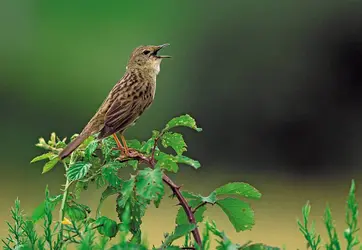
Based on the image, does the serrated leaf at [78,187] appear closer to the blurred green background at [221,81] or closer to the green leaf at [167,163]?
the green leaf at [167,163]

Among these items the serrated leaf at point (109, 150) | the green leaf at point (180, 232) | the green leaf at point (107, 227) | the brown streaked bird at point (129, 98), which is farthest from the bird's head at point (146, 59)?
the green leaf at point (180, 232)

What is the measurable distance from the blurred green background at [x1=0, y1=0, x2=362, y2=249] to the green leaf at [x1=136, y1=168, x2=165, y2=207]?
6.81m

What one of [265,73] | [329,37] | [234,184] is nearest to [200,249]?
[234,184]

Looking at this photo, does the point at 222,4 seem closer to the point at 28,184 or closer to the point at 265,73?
the point at 265,73

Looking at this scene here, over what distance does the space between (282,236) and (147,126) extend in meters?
1.35

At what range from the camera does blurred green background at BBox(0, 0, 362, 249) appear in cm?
897

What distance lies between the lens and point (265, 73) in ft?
29.9

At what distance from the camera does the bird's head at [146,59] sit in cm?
287

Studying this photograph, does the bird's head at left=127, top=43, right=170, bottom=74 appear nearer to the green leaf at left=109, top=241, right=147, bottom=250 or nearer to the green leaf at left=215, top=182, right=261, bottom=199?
the green leaf at left=215, top=182, right=261, bottom=199

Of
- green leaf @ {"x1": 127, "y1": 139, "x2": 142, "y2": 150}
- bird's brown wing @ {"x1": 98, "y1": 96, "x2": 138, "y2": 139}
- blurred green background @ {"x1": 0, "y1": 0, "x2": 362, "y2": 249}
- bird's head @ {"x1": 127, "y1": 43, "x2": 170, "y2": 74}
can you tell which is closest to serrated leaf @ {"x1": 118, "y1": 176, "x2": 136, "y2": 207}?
green leaf @ {"x1": 127, "y1": 139, "x2": 142, "y2": 150}

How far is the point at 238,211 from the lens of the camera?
1.77 metres

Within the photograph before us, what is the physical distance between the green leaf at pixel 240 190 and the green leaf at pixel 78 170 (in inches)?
9.0

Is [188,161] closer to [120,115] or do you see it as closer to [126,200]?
[126,200]

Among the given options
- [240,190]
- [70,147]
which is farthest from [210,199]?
[70,147]
